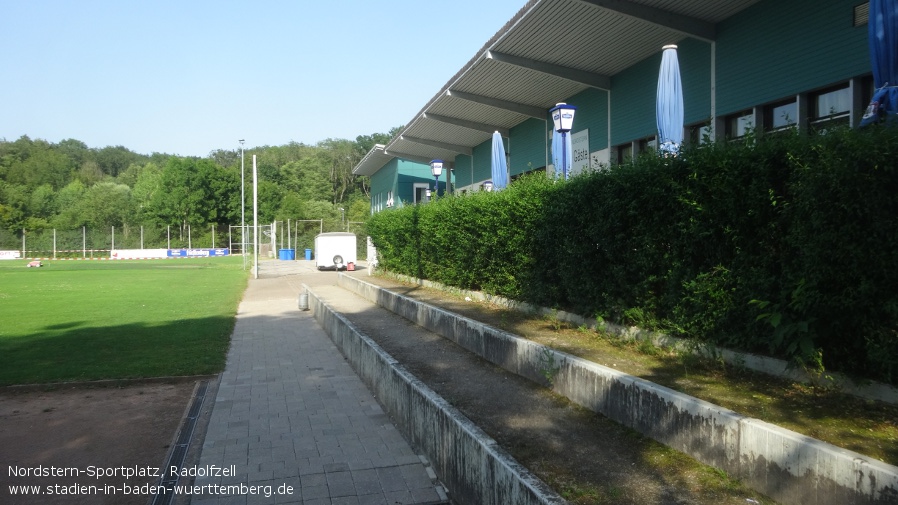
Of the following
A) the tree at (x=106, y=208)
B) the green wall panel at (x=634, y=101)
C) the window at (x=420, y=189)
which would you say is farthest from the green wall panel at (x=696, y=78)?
the tree at (x=106, y=208)

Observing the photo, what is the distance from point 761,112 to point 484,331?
813 cm

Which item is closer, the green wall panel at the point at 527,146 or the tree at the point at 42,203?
the green wall panel at the point at 527,146

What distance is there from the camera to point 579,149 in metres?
21.3

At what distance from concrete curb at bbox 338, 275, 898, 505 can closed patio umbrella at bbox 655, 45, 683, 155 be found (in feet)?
20.2

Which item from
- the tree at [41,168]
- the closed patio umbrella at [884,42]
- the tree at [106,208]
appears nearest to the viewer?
the closed patio umbrella at [884,42]

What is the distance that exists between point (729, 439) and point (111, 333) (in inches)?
549

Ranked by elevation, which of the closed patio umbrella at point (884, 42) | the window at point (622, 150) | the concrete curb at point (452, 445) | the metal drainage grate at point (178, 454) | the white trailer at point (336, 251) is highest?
the window at point (622, 150)

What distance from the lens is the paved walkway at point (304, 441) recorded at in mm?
5648

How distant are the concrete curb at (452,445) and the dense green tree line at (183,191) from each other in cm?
7176

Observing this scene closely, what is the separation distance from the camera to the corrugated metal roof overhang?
14305 millimetres

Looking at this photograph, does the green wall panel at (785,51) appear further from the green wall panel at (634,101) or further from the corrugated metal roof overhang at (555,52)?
the green wall panel at (634,101)

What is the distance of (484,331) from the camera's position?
9.57 metres

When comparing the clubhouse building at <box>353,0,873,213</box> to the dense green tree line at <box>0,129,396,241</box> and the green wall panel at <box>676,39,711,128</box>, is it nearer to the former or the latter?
the green wall panel at <box>676,39,711,128</box>

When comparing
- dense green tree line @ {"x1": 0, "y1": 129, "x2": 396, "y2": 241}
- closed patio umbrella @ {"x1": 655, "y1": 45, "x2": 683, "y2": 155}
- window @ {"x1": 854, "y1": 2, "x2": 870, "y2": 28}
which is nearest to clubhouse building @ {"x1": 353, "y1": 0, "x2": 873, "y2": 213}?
window @ {"x1": 854, "y1": 2, "x2": 870, "y2": 28}
